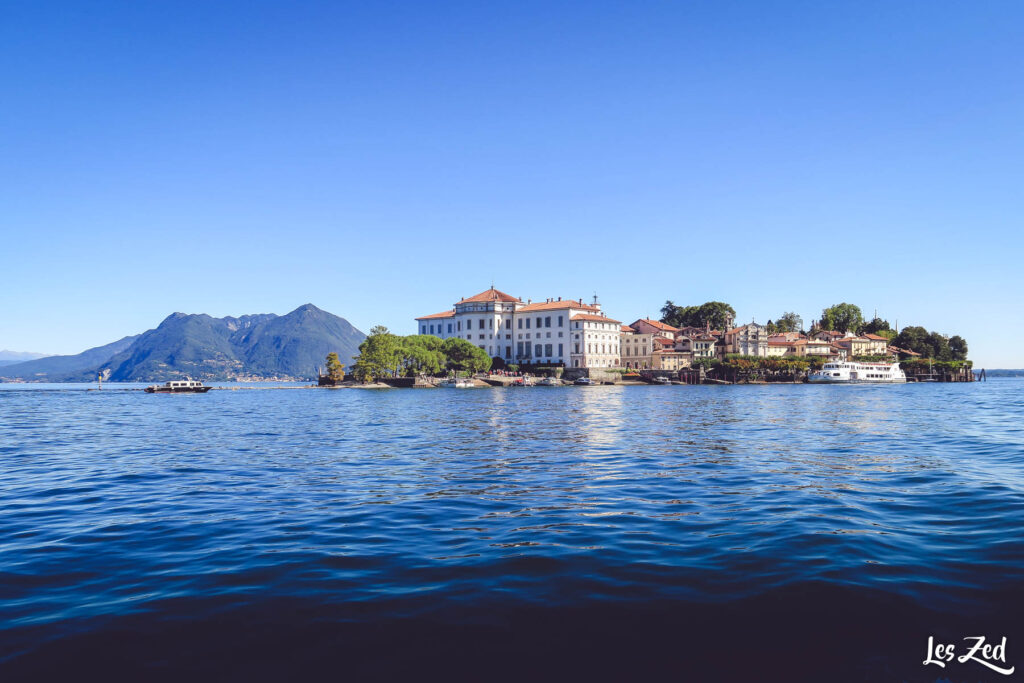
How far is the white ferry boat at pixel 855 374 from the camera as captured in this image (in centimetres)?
13762

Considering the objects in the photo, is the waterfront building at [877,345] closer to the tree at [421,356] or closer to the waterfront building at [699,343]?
the waterfront building at [699,343]

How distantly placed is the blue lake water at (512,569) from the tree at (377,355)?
9610cm

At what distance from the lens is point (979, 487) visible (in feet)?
47.0

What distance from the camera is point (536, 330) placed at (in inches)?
5694

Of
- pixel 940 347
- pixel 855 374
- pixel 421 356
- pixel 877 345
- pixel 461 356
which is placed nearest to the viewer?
pixel 421 356

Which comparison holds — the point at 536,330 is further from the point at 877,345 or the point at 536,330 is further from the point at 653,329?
the point at 877,345

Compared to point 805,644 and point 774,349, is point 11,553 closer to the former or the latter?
point 805,644

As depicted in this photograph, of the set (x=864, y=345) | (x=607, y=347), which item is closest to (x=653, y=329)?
(x=607, y=347)

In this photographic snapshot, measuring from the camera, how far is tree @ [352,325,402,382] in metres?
115

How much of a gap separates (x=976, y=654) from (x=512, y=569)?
4.86 meters

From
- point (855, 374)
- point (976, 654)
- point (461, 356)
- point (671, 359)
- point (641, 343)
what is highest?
point (641, 343)

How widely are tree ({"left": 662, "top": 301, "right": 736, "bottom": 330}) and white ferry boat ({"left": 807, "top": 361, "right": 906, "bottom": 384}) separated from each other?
125 feet

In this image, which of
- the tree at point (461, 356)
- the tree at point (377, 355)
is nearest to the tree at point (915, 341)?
the tree at point (461, 356)

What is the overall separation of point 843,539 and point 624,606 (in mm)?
4622
